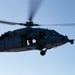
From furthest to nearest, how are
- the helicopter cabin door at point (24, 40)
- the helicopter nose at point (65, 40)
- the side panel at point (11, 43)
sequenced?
the side panel at point (11, 43) → the helicopter cabin door at point (24, 40) → the helicopter nose at point (65, 40)

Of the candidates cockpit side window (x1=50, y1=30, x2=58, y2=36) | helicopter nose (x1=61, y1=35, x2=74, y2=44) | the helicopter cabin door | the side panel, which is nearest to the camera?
helicopter nose (x1=61, y1=35, x2=74, y2=44)

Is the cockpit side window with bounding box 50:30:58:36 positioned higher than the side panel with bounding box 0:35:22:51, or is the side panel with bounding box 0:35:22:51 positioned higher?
the cockpit side window with bounding box 50:30:58:36

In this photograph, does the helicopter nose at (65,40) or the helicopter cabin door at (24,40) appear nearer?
the helicopter nose at (65,40)

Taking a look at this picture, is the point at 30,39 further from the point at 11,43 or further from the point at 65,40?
the point at 65,40

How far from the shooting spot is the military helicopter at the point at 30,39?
4150cm

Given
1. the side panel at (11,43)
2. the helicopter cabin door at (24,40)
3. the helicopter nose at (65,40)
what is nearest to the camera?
the helicopter nose at (65,40)

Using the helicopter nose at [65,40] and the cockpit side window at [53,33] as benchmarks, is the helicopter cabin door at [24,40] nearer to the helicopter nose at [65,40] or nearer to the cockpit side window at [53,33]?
the cockpit side window at [53,33]

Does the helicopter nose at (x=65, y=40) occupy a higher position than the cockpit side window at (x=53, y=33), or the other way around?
the cockpit side window at (x=53, y=33)

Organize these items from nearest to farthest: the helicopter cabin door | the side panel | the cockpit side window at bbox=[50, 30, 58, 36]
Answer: the cockpit side window at bbox=[50, 30, 58, 36], the helicopter cabin door, the side panel

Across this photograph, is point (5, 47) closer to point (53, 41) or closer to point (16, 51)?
point (16, 51)

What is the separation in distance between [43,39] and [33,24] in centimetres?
278

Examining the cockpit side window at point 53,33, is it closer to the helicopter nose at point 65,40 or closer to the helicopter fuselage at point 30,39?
the helicopter fuselage at point 30,39

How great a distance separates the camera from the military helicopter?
136 feet

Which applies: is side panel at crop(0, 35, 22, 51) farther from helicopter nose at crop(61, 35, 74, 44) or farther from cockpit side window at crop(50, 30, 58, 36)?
helicopter nose at crop(61, 35, 74, 44)
